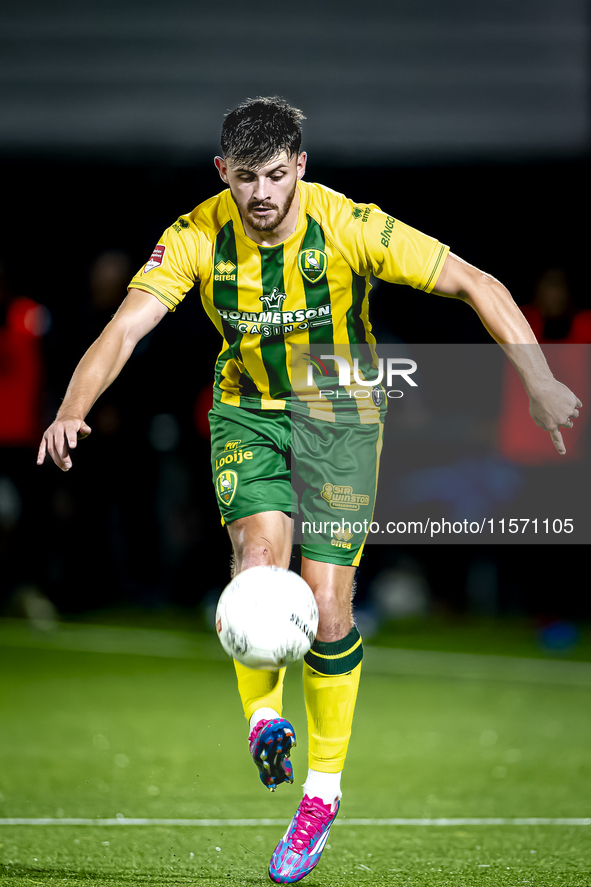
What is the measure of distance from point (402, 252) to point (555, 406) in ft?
2.44

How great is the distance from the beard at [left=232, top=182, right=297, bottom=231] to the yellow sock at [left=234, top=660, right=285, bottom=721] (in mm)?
1487

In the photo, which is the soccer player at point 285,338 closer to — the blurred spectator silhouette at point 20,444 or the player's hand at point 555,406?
the player's hand at point 555,406

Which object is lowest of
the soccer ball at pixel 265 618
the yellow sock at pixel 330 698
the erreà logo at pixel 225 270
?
the yellow sock at pixel 330 698

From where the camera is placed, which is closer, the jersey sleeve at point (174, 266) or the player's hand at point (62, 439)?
the player's hand at point (62, 439)

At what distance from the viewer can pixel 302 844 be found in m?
3.74

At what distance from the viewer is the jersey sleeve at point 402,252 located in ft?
12.3

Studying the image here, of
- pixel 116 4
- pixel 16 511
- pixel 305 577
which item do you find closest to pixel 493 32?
pixel 116 4

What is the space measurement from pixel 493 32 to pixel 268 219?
5.38 metres

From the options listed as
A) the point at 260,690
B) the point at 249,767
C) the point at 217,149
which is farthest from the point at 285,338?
the point at 217,149

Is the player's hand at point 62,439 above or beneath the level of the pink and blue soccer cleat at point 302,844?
above

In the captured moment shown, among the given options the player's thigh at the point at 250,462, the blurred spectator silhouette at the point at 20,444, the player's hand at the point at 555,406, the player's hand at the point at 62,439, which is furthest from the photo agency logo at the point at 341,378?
the blurred spectator silhouette at the point at 20,444

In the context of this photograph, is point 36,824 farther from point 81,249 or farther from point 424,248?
point 81,249

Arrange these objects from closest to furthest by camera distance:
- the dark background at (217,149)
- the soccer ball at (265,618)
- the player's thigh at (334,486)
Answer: the soccer ball at (265,618) < the player's thigh at (334,486) < the dark background at (217,149)

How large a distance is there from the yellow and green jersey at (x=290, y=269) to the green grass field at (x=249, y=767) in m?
1.78
